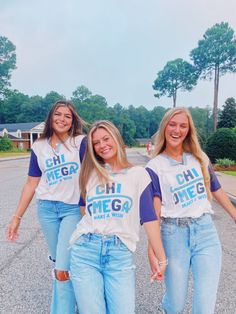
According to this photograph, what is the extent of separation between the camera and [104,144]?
2.29 meters

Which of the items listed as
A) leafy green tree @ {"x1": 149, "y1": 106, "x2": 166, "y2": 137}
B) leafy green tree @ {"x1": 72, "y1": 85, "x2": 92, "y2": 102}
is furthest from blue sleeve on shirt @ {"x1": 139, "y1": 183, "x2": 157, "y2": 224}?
leafy green tree @ {"x1": 72, "y1": 85, "x2": 92, "y2": 102}

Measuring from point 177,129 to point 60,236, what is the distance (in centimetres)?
120

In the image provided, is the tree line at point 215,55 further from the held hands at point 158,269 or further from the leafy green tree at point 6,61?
the leafy green tree at point 6,61

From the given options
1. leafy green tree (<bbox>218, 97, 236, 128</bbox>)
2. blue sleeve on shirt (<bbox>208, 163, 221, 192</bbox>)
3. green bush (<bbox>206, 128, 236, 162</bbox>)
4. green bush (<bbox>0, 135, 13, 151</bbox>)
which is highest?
leafy green tree (<bbox>218, 97, 236, 128</bbox>)

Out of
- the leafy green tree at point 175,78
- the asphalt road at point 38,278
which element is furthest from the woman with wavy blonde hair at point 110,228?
the leafy green tree at point 175,78

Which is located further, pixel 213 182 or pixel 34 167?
pixel 34 167

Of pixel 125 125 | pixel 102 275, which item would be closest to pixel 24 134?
pixel 125 125

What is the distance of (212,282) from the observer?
91.3 inches

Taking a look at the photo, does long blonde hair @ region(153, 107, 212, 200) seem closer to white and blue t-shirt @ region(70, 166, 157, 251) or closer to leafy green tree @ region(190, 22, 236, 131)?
white and blue t-shirt @ region(70, 166, 157, 251)

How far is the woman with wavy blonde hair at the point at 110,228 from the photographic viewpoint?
206 centimetres

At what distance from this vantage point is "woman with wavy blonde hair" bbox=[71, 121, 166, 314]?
2.06 metres

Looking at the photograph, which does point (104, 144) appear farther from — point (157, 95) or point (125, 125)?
point (125, 125)

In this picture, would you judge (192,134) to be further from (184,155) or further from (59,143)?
(59,143)

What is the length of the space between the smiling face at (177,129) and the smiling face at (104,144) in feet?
1.59
